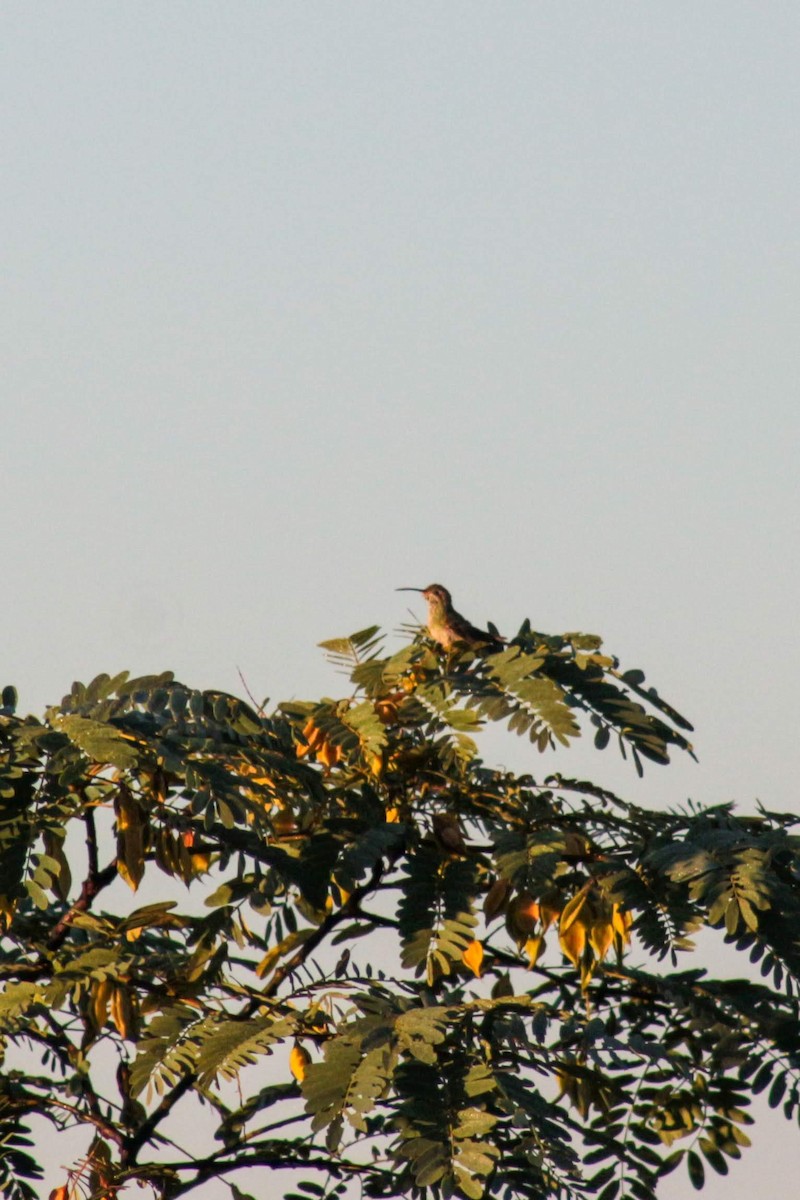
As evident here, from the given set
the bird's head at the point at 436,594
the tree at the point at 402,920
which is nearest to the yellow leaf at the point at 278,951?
the tree at the point at 402,920

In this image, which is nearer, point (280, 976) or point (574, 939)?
point (574, 939)

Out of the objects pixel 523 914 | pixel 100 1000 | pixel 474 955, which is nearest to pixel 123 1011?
pixel 100 1000

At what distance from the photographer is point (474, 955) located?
14.6 ft

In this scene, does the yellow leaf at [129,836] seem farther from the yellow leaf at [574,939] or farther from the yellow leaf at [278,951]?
the yellow leaf at [574,939]

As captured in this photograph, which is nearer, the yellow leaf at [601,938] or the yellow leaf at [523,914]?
the yellow leaf at [601,938]

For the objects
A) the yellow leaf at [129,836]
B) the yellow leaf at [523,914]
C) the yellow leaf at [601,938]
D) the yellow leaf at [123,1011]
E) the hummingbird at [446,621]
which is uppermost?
the hummingbird at [446,621]

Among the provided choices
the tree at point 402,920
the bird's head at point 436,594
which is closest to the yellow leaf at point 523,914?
the tree at point 402,920

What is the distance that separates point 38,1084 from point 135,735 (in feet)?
5.65

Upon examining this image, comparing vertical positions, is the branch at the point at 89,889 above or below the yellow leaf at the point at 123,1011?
above

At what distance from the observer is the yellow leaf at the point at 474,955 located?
4.45m

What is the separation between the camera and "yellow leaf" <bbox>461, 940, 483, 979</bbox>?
445 centimetres

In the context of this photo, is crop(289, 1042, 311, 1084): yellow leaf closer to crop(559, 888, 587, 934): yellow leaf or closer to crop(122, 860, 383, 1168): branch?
crop(122, 860, 383, 1168): branch

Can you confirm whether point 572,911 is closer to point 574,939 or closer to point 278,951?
point 574,939

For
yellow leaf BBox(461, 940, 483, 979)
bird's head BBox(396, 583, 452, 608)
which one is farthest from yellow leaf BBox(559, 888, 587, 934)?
bird's head BBox(396, 583, 452, 608)
